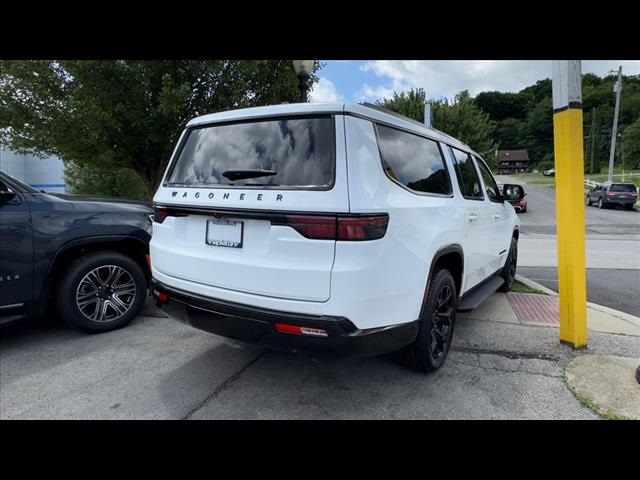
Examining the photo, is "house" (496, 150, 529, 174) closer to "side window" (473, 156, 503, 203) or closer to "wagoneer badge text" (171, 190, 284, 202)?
"side window" (473, 156, 503, 203)

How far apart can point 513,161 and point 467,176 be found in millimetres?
101723

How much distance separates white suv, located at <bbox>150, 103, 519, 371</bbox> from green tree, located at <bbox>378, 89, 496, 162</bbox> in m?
23.7

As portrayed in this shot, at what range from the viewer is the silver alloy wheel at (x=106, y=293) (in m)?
3.74

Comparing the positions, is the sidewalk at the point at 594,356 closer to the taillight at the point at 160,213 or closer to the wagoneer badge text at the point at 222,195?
the wagoneer badge text at the point at 222,195

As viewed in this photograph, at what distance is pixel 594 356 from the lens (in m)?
3.40

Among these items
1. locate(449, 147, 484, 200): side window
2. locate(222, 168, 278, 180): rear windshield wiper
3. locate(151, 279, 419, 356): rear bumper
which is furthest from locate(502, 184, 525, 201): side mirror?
locate(222, 168, 278, 180): rear windshield wiper

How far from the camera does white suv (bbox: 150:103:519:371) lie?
2.13 metres

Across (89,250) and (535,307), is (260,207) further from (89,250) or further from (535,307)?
(535,307)
